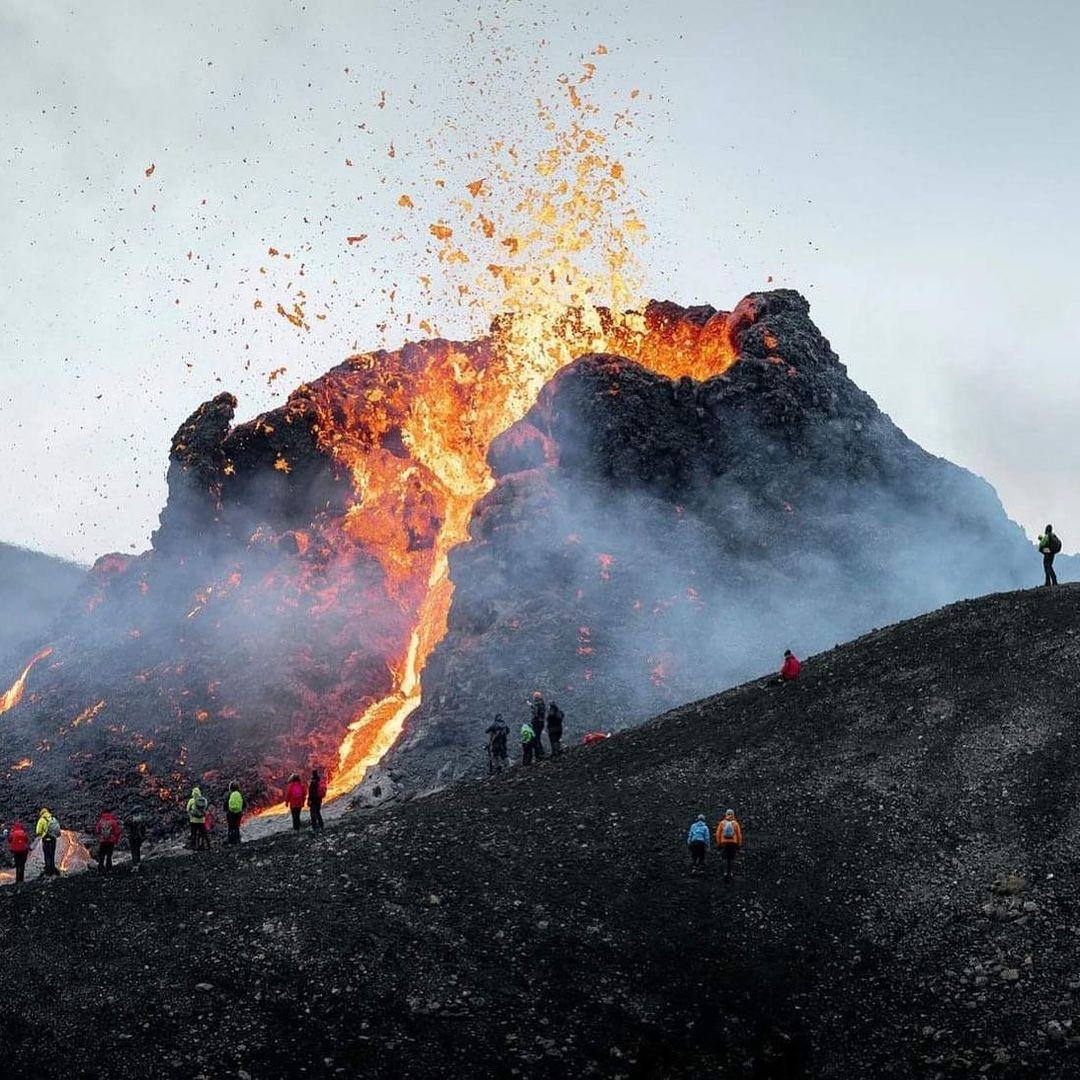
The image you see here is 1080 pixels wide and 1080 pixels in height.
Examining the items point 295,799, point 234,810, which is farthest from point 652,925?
point 234,810

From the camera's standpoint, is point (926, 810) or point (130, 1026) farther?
point (926, 810)

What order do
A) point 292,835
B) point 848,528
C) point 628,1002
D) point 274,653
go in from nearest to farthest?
point 628,1002 < point 292,835 < point 274,653 < point 848,528

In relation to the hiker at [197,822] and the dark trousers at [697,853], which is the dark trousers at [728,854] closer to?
the dark trousers at [697,853]

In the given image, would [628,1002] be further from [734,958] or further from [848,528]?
[848,528]

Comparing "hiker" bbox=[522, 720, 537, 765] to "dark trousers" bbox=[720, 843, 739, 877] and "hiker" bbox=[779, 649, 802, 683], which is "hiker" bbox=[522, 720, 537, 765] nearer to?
"hiker" bbox=[779, 649, 802, 683]

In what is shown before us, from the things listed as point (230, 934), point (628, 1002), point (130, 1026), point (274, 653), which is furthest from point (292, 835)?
point (274, 653)

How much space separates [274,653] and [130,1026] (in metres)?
42.2

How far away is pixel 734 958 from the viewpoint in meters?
22.3

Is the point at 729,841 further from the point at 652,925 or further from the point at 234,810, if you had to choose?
the point at 234,810

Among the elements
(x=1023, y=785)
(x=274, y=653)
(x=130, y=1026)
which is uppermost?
(x=274, y=653)

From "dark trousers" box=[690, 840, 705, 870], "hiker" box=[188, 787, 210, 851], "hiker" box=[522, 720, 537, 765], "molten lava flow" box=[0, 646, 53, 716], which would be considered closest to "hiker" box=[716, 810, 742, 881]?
"dark trousers" box=[690, 840, 705, 870]

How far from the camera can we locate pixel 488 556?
6328 cm

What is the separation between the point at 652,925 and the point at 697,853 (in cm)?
251

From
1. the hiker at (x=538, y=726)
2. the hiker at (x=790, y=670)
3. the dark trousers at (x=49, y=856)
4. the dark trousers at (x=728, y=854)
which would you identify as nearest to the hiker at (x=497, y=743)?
the hiker at (x=538, y=726)
